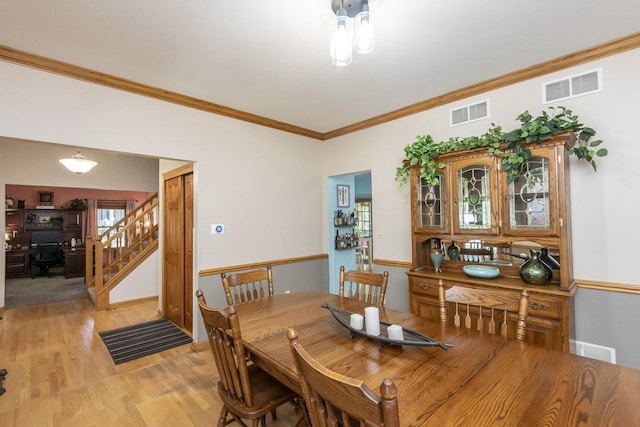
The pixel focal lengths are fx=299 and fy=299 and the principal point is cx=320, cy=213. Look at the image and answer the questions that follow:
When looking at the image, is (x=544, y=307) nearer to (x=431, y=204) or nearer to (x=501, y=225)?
(x=501, y=225)

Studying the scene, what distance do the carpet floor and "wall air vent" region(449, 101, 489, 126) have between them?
6.86 m

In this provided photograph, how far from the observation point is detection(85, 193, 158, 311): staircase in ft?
15.8

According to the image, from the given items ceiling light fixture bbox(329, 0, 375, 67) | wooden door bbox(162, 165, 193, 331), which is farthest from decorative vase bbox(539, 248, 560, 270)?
wooden door bbox(162, 165, 193, 331)

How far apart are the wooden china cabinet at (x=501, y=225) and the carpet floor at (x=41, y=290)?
624 centimetres

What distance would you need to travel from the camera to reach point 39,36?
210 cm

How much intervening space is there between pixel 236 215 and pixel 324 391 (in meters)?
2.86

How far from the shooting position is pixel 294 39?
2.17 meters

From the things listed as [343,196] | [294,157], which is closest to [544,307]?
[343,196]

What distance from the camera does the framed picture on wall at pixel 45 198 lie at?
7.88 metres

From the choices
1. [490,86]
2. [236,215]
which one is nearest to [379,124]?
[490,86]

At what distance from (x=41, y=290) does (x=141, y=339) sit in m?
4.42

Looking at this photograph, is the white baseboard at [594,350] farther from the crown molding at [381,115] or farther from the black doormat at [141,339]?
the black doormat at [141,339]

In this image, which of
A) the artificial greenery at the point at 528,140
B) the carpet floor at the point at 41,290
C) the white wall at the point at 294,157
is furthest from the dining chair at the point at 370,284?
the carpet floor at the point at 41,290

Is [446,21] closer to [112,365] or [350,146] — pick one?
[350,146]
